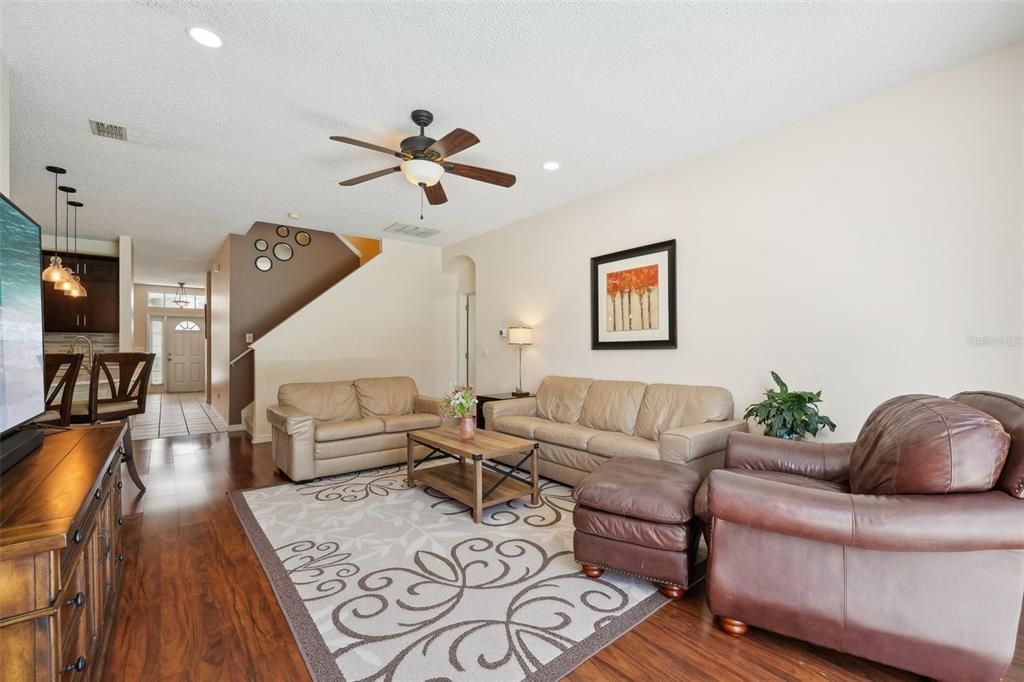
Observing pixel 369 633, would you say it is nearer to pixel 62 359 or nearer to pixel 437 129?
pixel 437 129

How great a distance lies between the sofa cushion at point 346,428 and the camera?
4.03m

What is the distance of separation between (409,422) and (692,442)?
276 centimetres

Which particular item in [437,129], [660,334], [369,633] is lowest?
[369,633]

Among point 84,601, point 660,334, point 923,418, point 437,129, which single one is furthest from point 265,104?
point 923,418


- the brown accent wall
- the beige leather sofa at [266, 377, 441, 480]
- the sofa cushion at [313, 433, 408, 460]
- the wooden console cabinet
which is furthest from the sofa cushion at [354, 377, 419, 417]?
the wooden console cabinet

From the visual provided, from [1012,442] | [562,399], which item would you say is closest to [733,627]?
[1012,442]

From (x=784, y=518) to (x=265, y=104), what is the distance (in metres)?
3.62

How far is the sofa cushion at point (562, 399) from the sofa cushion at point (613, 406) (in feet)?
0.30

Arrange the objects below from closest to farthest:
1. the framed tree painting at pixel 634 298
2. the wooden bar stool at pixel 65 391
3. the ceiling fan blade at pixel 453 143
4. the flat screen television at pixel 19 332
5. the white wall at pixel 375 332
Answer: the flat screen television at pixel 19 332 < the ceiling fan blade at pixel 453 143 < the wooden bar stool at pixel 65 391 < the framed tree painting at pixel 634 298 < the white wall at pixel 375 332

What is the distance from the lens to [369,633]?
1.91m

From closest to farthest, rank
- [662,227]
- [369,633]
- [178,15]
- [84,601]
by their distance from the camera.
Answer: [84,601], [369,633], [178,15], [662,227]

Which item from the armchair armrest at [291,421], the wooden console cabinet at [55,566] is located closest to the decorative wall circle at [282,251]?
the armchair armrest at [291,421]

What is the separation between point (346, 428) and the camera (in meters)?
4.15
